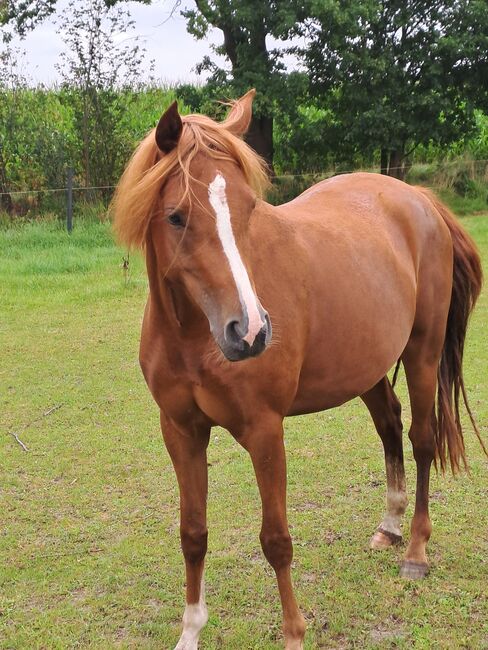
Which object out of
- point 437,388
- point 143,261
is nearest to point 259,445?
point 143,261

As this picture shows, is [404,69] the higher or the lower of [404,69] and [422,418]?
the higher

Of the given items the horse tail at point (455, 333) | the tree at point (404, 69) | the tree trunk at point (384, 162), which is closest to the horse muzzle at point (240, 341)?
the horse tail at point (455, 333)

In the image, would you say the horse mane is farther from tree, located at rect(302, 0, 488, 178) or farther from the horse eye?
tree, located at rect(302, 0, 488, 178)

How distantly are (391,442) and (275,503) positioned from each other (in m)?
1.27

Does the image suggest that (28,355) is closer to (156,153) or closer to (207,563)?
(207,563)

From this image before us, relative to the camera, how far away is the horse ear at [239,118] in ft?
6.99

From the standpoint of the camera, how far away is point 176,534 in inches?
134

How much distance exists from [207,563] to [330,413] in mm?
2049

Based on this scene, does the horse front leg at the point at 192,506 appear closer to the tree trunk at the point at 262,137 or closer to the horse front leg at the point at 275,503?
the horse front leg at the point at 275,503

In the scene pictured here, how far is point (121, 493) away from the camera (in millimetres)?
3834

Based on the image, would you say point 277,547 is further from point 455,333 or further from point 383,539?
point 455,333

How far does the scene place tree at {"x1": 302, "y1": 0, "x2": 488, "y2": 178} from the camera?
44.7ft

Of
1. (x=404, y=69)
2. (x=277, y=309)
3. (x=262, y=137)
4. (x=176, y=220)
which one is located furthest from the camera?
(x=262, y=137)

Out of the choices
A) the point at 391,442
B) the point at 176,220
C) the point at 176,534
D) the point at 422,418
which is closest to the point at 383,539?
the point at 391,442
